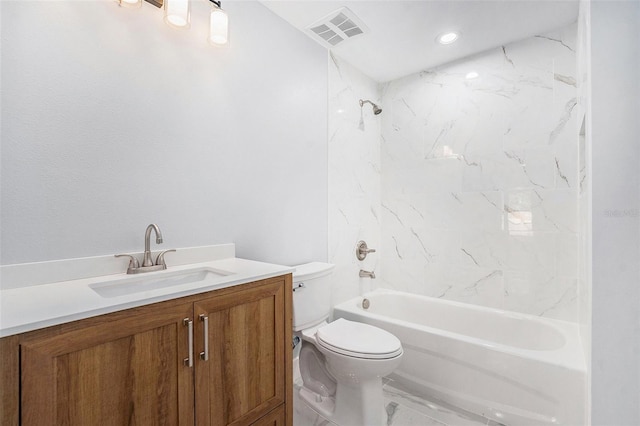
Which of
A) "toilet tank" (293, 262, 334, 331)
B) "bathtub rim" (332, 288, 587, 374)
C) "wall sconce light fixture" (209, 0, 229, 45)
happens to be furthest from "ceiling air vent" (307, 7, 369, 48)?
"bathtub rim" (332, 288, 587, 374)

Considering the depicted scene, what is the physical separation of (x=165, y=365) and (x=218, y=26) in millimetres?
1477

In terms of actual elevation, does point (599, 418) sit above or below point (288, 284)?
below

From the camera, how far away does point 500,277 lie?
2.33 metres

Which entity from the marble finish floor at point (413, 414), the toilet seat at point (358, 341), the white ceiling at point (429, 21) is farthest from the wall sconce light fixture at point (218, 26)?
the marble finish floor at point (413, 414)

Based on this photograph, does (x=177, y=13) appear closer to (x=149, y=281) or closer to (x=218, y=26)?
(x=218, y=26)

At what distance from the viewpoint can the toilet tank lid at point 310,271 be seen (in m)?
1.74

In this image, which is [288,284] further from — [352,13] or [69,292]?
[352,13]

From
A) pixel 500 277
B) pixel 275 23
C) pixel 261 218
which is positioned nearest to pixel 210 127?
pixel 261 218

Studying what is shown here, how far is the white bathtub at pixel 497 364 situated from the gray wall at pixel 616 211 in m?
0.54

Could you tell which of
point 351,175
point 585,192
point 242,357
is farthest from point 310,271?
point 585,192

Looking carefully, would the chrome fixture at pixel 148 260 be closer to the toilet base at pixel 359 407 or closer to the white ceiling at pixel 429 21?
the toilet base at pixel 359 407

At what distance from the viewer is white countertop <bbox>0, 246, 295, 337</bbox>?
2.43ft

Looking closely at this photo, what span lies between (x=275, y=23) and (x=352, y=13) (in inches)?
19.5

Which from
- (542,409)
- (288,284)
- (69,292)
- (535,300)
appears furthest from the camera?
(535,300)
